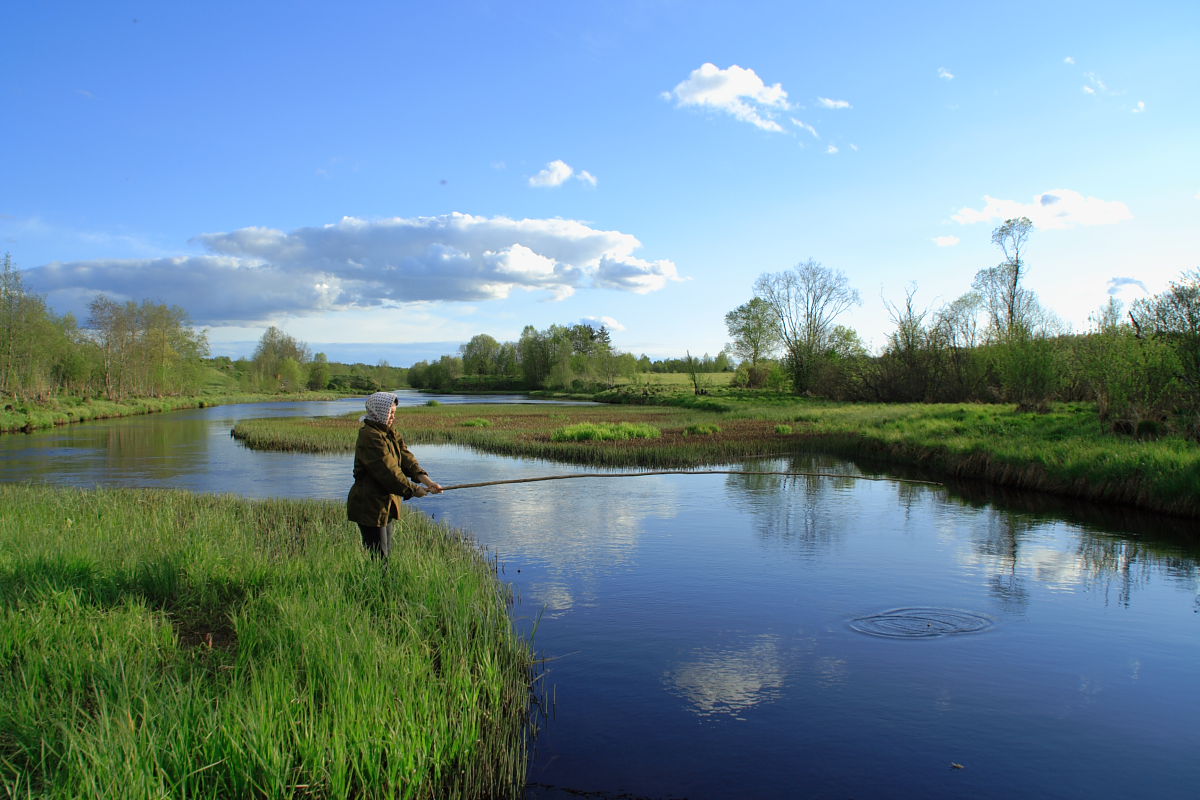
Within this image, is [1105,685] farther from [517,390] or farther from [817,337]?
[517,390]

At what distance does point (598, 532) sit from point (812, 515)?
15.4 feet

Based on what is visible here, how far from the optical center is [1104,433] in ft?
61.2

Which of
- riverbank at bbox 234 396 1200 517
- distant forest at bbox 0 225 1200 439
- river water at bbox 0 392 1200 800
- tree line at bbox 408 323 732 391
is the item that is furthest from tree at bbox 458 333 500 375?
river water at bbox 0 392 1200 800

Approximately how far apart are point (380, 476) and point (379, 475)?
0.05ft

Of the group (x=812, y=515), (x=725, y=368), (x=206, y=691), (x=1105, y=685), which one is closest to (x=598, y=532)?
(x=812, y=515)

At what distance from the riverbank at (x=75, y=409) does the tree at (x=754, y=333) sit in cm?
5472

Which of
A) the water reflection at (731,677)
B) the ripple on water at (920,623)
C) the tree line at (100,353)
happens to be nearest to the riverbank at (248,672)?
the water reflection at (731,677)

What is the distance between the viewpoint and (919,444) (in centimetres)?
2238

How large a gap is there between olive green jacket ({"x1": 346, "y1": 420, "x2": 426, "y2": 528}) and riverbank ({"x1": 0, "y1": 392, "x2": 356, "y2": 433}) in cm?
3793

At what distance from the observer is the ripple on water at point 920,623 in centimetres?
801

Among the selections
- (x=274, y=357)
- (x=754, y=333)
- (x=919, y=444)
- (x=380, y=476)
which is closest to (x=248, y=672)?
(x=380, y=476)

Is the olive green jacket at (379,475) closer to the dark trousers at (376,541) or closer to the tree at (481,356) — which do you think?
the dark trousers at (376,541)

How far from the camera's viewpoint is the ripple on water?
315 inches

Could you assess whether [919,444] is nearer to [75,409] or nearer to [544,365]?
[75,409]
